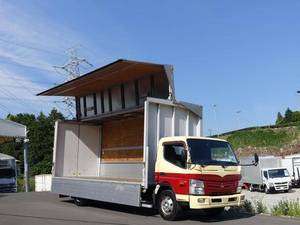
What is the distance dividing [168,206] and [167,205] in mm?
52

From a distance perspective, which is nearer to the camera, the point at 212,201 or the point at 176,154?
the point at 212,201

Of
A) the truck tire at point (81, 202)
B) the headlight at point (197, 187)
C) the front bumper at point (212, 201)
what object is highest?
the headlight at point (197, 187)

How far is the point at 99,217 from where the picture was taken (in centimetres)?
1482

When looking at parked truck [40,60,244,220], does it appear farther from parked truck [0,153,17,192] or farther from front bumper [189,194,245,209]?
parked truck [0,153,17,192]

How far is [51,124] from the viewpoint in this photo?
7738 centimetres

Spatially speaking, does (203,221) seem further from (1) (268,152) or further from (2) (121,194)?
(1) (268,152)

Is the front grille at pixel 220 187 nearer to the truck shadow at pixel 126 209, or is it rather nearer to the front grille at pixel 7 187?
the truck shadow at pixel 126 209

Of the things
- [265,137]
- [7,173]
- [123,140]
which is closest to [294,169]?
[7,173]

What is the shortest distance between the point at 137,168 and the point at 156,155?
3.97 metres

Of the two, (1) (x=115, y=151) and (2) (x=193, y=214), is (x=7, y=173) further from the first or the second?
(2) (x=193, y=214)

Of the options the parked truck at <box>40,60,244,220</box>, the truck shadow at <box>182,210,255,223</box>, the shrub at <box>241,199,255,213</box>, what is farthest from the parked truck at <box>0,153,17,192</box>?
the shrub at <box>241,199,255,213</box>

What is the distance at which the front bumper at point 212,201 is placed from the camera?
13.4 m

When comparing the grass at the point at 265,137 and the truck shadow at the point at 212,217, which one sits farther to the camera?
the grass at the point at 265,137

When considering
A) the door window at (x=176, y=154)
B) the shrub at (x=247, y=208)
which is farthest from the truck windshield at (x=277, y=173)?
the door window at (x=176, y=154)
